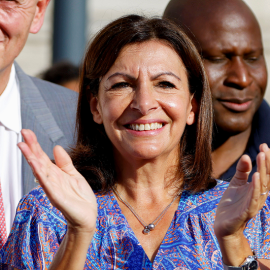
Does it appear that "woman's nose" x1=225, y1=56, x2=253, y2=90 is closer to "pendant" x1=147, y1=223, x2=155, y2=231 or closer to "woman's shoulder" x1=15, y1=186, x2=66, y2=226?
"pendant" x1=147, y1=223, x2=155, y2=231

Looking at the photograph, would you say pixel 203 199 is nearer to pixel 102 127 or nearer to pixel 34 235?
pixel 102 127

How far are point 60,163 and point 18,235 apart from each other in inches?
19.6

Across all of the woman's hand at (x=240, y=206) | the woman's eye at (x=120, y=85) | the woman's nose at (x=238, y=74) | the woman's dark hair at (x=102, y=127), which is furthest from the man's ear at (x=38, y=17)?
the woman's hand at (x=240, y=206)

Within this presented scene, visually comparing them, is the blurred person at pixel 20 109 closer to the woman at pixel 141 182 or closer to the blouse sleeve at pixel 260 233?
the woman at pixel 141 182

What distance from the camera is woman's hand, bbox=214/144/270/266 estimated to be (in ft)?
5.57

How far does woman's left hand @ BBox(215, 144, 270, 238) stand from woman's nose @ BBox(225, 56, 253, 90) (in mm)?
1008

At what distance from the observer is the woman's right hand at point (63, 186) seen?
1678 mm

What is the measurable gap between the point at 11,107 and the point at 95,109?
70 centimetres

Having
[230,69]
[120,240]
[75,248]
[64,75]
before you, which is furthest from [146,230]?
[64,75]

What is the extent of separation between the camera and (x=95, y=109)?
236cm

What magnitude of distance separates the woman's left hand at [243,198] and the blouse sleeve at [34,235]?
73 centimetres

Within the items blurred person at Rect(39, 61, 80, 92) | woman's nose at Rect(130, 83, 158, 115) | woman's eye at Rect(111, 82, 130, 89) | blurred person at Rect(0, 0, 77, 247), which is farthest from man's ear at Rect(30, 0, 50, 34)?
blurred person at Rect(39, 61, 80, 92)

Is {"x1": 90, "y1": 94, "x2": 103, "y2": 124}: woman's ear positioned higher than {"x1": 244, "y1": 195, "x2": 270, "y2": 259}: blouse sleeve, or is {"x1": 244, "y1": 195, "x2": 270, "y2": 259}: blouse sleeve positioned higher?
{"x1": 90, "y1": 94, "x2": 103, "y2": 124}: woman's ear

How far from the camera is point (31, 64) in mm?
9578
